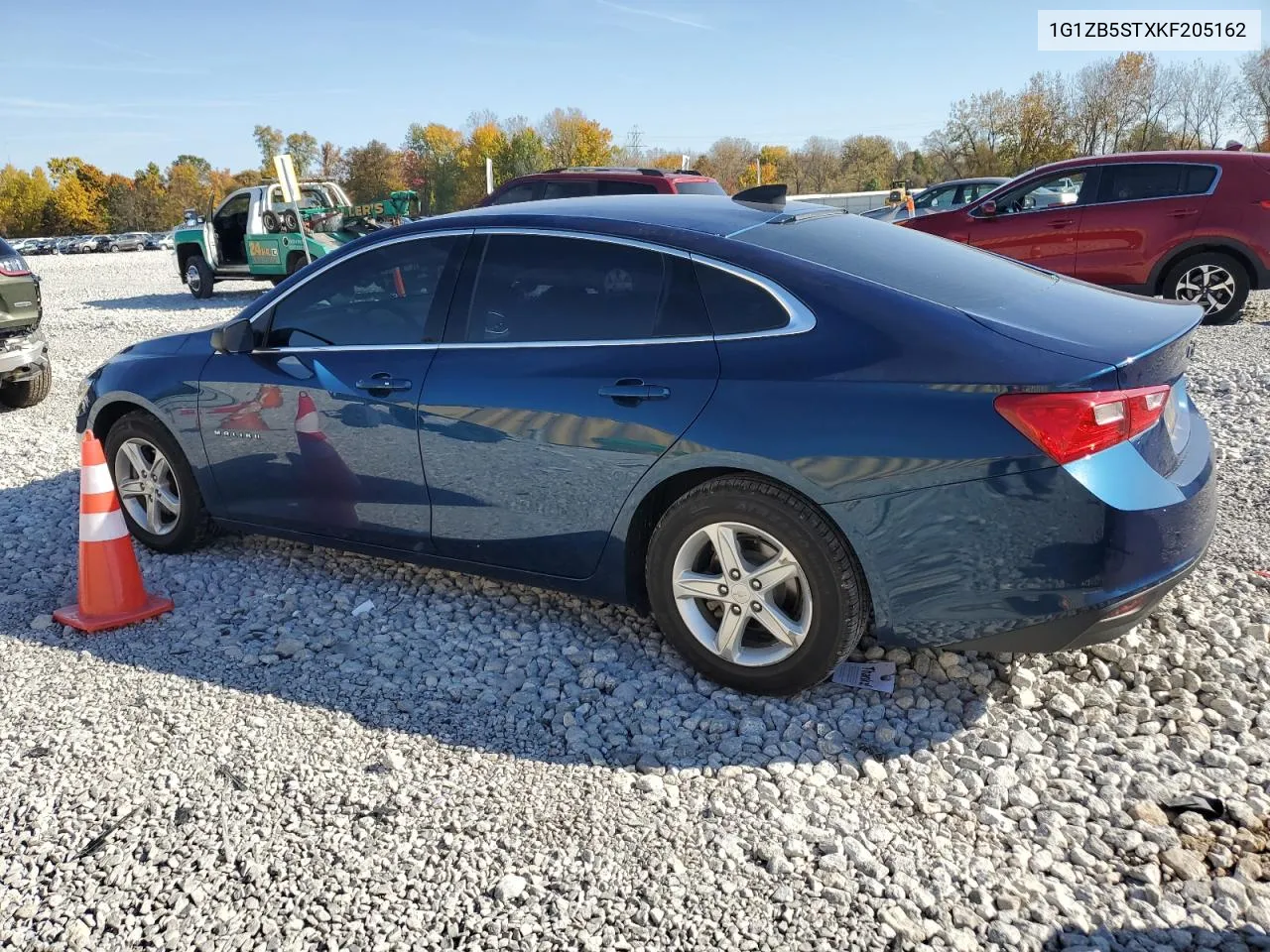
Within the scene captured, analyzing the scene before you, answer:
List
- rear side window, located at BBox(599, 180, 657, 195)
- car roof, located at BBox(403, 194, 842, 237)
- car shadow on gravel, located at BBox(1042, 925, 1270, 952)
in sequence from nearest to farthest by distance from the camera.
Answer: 1. car shadow on gravel, located at BBox(1042, 925, 1270, 952)
2. car roof, located at BBox(403, 194, 842, 237)
3. rear side window, located at BBox(599, 180, 657, 195)

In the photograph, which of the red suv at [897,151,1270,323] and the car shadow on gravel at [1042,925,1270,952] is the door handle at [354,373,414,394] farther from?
the red suv at [897,151,1270,323]

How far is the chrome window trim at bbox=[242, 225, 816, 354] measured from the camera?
3.33 meters

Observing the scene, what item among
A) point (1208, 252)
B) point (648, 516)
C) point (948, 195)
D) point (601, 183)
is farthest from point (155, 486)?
point (948, 195)

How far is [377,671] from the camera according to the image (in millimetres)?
3852

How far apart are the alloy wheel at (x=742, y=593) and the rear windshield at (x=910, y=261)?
0.97 meters

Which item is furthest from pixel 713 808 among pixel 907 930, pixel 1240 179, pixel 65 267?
pixel 65 267

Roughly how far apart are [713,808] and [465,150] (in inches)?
4093

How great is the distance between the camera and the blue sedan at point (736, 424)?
9.71ft

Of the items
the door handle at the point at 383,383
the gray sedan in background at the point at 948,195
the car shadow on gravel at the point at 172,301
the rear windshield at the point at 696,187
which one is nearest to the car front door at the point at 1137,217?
the rear windshield at the point at 696,187

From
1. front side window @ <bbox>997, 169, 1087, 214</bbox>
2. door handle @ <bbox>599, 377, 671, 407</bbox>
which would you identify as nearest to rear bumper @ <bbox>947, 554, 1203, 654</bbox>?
door handle @ <bbox>599, 377, 671, 407</bbox>

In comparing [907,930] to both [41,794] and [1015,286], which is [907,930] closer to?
[1015,286]

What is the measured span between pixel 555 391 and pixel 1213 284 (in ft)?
30.1

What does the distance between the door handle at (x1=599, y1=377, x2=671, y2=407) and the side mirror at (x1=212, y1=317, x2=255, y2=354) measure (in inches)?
75.8

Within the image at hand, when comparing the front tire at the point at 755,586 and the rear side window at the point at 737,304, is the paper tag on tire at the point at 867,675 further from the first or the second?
the rear side window at the point at 737,304
